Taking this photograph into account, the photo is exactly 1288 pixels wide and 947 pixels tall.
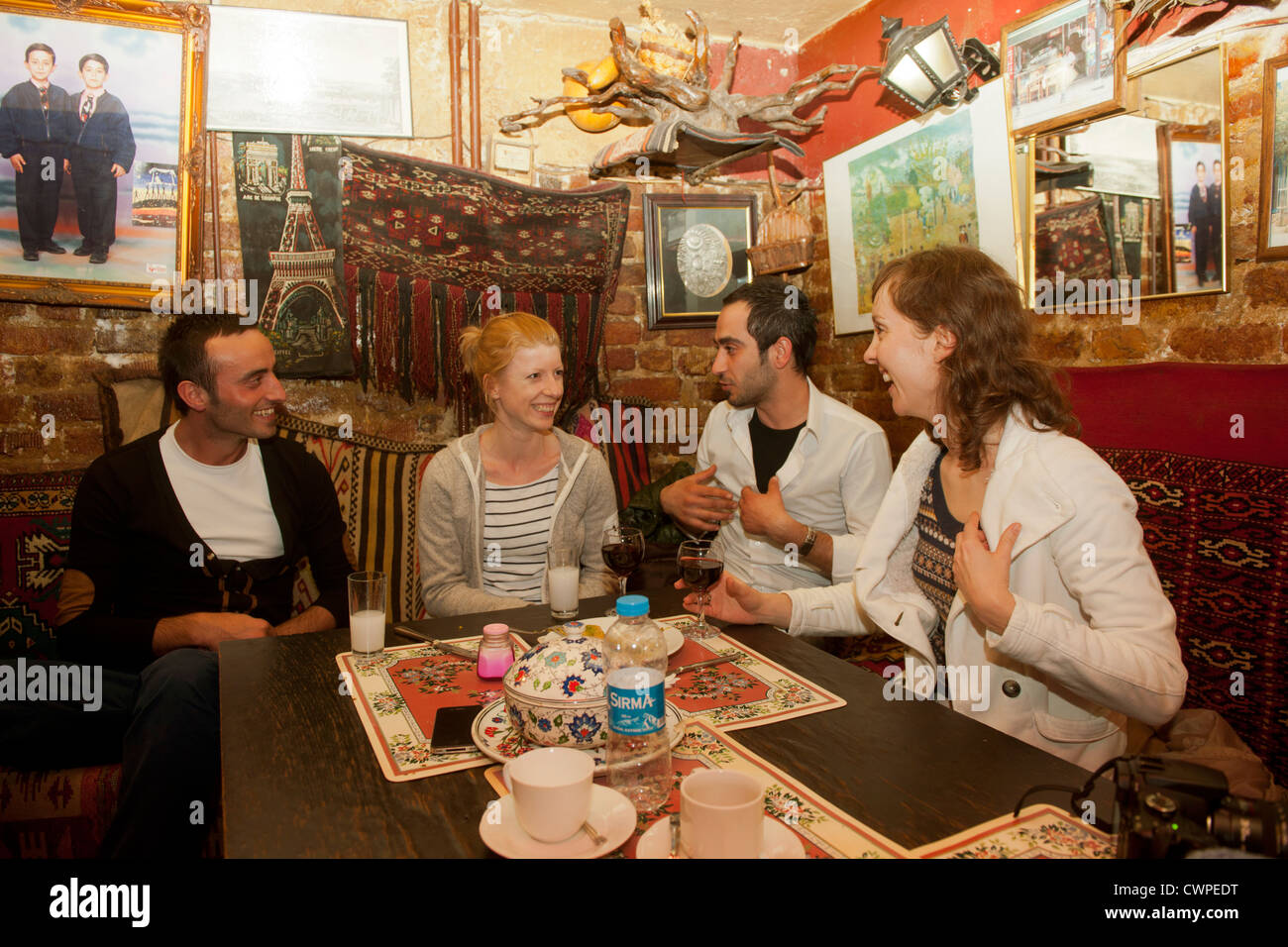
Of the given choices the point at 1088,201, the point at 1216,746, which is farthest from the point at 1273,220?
the point at 1216,746

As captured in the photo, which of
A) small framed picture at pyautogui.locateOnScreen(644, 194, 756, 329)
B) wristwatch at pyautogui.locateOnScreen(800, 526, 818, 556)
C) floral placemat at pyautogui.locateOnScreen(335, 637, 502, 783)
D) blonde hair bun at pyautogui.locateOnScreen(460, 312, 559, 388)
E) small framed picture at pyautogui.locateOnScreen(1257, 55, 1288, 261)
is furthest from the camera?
small framed picture at pyautogui.locateOnScreen(644, 194, 756, 329)

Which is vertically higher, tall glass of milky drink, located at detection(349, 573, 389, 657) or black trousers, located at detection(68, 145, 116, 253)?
black trousers, located at detection(68, 145, 116, 253)

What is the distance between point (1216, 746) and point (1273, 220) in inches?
50.8

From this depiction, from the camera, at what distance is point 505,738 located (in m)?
1.17

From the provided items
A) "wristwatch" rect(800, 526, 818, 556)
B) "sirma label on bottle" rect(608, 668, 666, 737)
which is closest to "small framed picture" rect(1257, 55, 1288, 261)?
"wristwatch" rect(800, 526, 818, 556)

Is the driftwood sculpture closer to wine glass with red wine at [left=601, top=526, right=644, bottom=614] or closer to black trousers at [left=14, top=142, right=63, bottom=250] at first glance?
black trousers at [left=14, top=142, right=63, bottom=250]

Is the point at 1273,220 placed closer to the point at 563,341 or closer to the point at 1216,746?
the point at 1216,746

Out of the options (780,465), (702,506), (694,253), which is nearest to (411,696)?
(702,506)

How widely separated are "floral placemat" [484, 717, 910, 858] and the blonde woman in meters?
1.21

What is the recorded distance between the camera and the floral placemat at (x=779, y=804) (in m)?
0.88

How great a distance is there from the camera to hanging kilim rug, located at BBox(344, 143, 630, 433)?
330 cm

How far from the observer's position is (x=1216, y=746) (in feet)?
5.22

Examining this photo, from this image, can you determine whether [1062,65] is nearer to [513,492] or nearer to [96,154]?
[513,492]

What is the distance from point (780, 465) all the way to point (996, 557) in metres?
1.39
